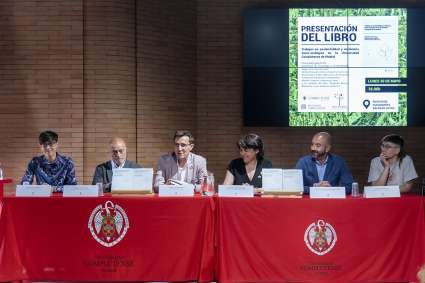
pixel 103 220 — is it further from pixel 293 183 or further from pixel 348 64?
pixel 348 64

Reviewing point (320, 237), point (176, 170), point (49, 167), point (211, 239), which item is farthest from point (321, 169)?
point (49, 167)

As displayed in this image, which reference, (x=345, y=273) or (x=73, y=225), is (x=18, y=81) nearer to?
(x=73, y=225)

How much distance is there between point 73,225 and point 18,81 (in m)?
3.38

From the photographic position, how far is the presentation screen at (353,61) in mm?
7555

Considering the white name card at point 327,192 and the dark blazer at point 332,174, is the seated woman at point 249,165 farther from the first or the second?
the white name card at point 327,192

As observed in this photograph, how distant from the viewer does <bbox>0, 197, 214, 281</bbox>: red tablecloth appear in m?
4.31

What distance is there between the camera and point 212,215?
4.33 metres

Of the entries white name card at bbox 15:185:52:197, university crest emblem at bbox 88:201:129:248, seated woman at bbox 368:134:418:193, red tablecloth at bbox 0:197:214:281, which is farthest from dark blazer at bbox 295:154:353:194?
white name card at bbox 15:185:52:197

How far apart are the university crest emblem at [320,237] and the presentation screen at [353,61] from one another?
3513 mm

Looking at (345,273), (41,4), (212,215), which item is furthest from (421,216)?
(41,4)

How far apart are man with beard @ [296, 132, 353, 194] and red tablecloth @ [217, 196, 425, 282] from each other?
920 millimetres

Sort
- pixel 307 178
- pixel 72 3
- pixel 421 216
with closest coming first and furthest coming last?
pixel 421 216, pixel 307 178, pixel 72 3

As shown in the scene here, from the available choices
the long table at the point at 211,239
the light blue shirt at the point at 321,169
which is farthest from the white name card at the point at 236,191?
the light blue shirt at the point at 321,169

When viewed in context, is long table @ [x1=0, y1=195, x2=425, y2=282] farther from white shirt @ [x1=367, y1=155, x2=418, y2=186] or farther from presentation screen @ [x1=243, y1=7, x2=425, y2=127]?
presentation screen @ [x1=243, y1=7, x2=425, y2=127]
